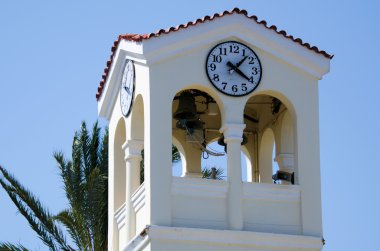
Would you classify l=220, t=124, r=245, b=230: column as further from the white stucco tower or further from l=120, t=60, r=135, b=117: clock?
l=120, t=60, r=135, b=117: clock

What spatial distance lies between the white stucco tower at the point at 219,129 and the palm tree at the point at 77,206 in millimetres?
3575

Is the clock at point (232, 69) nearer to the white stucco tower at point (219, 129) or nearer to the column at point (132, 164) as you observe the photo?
the white stucco tower at point (219, 129)

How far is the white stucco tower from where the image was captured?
34.0 meters

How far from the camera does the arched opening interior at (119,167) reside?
37125 mm

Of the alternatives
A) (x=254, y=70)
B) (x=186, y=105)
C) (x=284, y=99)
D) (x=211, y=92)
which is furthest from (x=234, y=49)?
(x=186, y=105)

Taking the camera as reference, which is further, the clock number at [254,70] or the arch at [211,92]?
the clock number at [254,70]

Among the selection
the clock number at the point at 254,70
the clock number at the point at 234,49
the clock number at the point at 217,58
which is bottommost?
the clock number at the point at 254,70

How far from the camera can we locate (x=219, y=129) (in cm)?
3697

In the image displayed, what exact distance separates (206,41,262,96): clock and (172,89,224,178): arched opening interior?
1.36 m

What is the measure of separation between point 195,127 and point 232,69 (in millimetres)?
2122

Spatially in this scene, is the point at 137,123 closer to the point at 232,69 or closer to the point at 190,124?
the point at 190,124

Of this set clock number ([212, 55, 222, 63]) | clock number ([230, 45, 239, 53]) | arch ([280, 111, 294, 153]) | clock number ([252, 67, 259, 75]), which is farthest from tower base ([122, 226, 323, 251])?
clock number ([230, 45, 239, 53])

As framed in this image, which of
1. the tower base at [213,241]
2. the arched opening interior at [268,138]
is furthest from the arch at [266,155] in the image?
the tower base at [213,241]

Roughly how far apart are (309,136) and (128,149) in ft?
12.4
